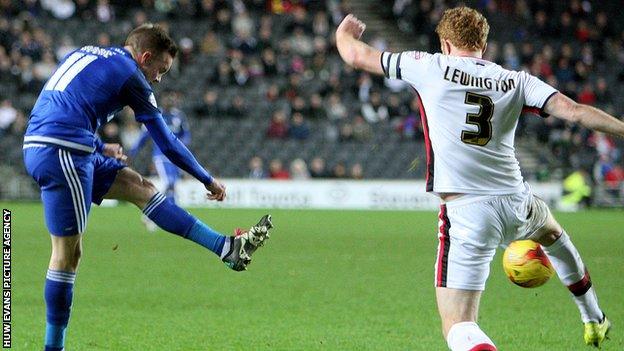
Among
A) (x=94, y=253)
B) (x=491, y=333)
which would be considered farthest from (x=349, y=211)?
(x=491, y=333)

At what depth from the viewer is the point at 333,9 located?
95.7 feet

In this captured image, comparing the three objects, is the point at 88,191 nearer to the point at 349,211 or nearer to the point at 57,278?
the point at 57,278

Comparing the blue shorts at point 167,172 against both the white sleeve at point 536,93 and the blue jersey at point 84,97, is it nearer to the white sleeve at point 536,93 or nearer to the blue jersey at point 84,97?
the blue jersey at point 84,97

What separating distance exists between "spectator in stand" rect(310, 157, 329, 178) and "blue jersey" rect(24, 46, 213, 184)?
18.4 meters

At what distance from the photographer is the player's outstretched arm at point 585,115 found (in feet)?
16.4

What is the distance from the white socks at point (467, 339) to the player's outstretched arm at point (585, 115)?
3.70 feet

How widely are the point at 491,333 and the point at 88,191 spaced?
3.21 m

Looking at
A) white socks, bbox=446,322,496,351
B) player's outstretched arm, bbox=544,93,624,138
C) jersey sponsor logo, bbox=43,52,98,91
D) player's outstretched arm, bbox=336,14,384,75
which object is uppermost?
player's outstretched arm, bbox=336,14,384,75

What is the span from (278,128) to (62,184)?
19.6 meters

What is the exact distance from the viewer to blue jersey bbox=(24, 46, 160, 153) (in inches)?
233

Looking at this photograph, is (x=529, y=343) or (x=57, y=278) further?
(x=529, y=343)

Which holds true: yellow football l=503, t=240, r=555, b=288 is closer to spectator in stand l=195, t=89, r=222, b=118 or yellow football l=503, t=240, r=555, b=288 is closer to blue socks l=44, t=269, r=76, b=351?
blue socks l=44, t=269, r=76, b=351

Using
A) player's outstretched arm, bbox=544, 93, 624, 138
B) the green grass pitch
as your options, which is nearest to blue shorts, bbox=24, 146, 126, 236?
the green grass pitch

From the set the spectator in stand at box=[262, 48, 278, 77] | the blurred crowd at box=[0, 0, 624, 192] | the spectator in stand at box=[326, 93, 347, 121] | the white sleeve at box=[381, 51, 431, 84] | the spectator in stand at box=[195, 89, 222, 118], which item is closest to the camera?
the white sleeve at box=[381, 51, 431, 84]
